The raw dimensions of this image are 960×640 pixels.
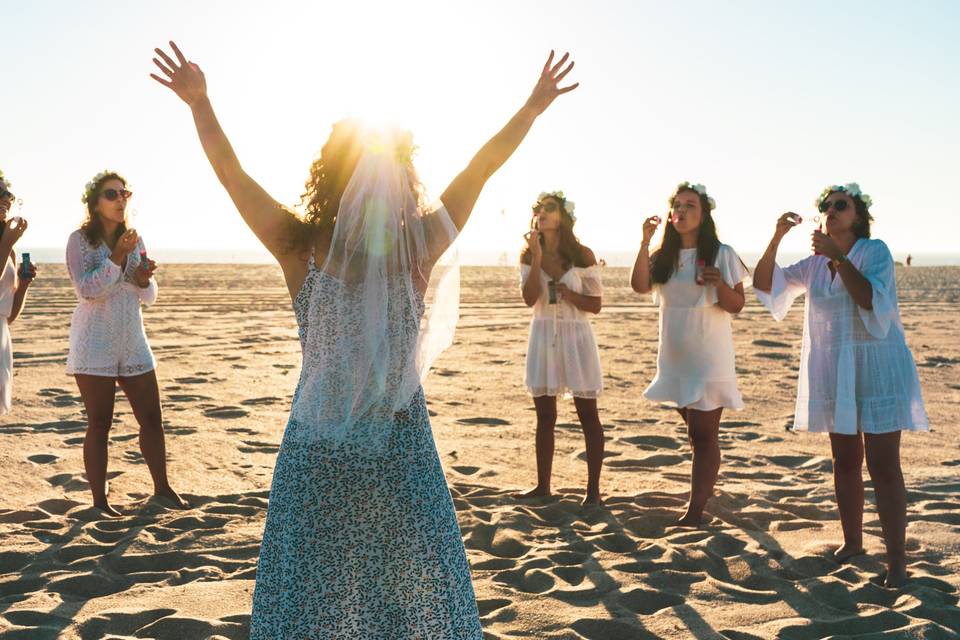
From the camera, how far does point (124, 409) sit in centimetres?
910

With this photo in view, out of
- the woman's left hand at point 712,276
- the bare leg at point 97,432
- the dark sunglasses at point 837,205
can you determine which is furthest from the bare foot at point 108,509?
the dark sunglasses at point 837,205

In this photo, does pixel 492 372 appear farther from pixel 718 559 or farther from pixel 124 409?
pixel 718 559

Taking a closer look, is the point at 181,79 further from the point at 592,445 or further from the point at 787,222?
the point at 592,445

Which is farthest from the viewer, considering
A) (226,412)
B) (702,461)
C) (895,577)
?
(226,412)

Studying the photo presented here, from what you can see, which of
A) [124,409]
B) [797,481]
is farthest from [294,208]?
[124,409]

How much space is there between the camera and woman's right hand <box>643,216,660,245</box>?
564cm

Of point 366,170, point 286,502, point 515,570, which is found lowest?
point 515,570

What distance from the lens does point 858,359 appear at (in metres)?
4.74

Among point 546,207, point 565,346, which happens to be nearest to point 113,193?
point 546,207

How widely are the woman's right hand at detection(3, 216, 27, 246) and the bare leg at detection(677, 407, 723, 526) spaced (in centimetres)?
436

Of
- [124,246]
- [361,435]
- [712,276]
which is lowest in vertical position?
[361,435]

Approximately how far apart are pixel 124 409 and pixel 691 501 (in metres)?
6.13

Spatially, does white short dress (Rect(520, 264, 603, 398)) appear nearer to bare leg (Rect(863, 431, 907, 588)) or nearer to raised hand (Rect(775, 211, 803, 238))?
raised hand (Rect(775, 211, 803, 238))

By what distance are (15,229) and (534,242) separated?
10.9ft
